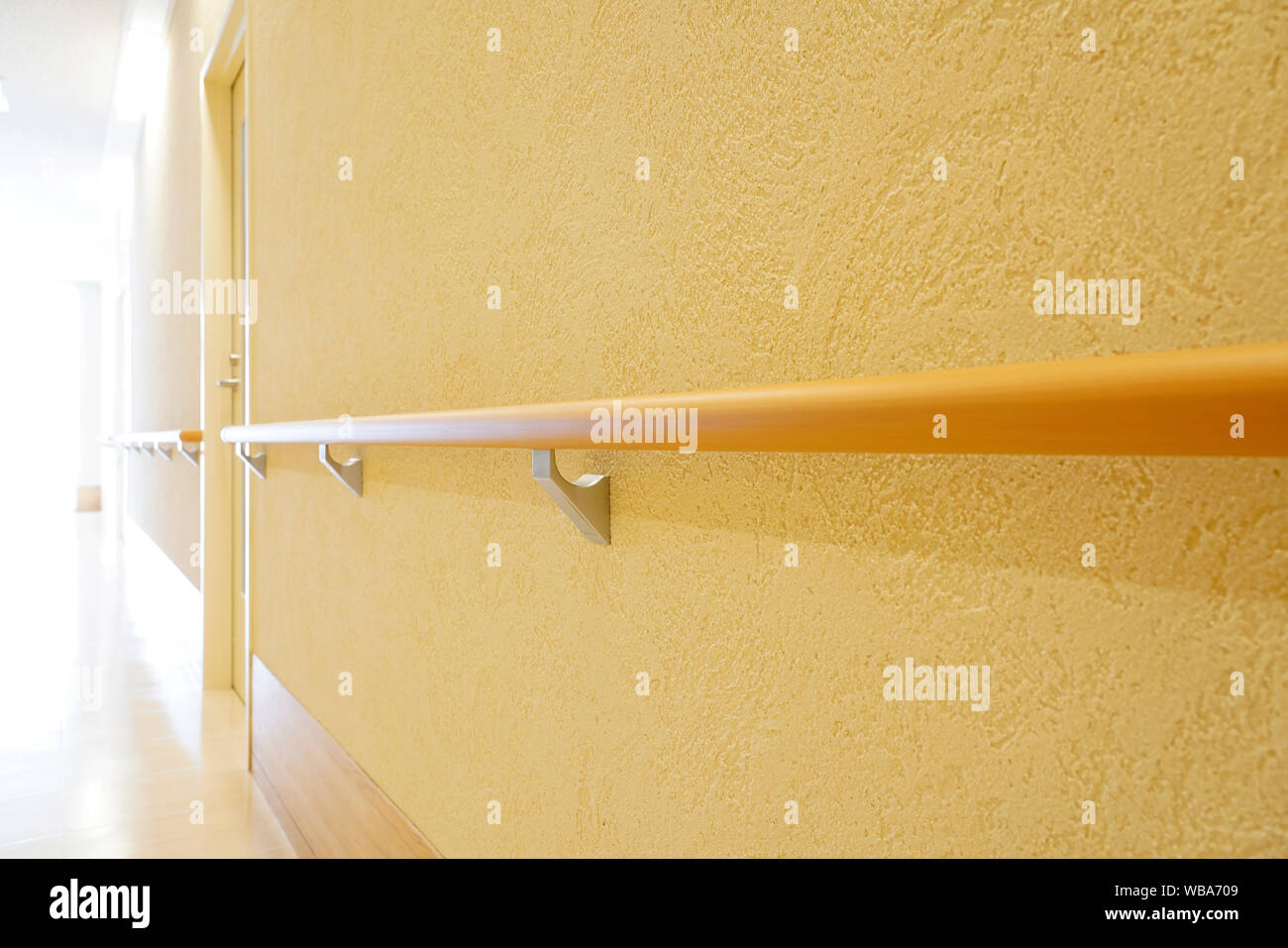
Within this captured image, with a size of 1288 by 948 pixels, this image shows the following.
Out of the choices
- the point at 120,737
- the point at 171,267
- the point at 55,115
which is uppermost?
the point at 55,115

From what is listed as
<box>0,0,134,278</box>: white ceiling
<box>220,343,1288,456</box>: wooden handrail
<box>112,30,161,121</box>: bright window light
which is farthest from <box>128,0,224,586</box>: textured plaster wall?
<box>220,343,1288,456</box>: wooden handrail

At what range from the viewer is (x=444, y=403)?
3.89 feet

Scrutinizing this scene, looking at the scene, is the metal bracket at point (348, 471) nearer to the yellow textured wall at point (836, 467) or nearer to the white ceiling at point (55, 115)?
the yellow textured wall at point (836, 467)

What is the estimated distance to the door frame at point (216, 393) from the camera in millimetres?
2998

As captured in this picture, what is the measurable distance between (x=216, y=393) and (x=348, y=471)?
69.0 inches

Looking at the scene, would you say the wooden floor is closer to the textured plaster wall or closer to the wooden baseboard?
the wooden baseboard

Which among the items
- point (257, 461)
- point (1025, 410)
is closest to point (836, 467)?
point (1025, 410)

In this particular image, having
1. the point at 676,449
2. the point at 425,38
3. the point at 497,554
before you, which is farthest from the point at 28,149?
the point at 676,449

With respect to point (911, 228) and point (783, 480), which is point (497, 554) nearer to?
point (783, 480)

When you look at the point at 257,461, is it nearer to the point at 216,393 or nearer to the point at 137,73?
the point at 216,393

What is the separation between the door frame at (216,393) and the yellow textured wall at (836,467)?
2.05 m

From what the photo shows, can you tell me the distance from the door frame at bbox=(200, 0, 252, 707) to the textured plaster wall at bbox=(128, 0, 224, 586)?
217 mm

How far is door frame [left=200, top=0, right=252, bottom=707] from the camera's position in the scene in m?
3.00

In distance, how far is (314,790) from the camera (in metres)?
1.73
